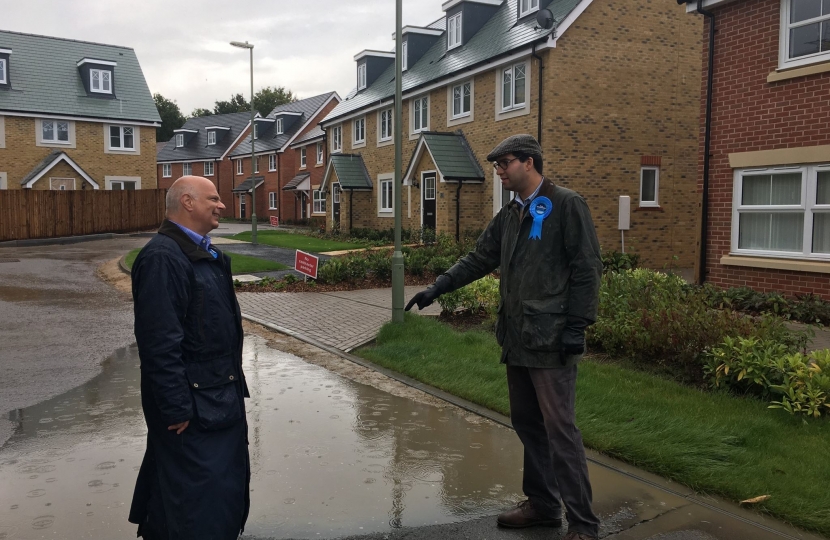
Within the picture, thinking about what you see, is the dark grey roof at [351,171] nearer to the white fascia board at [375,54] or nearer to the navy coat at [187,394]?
the white fascia board at [375,54]

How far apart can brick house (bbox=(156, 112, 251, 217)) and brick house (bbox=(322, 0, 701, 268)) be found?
35.9 metres

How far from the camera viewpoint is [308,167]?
4688 centimetres

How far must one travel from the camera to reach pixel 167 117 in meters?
79.9

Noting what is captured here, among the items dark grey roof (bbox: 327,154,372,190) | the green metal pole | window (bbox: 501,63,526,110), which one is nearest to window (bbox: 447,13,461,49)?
window (bbox: 501,63,526,110)

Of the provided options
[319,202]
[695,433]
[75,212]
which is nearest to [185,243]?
[695,433]

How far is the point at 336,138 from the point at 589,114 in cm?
1893

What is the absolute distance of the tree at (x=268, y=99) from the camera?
7562cm

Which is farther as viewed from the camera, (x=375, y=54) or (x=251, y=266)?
(x=375, y=54)

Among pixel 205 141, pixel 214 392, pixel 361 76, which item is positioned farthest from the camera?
pixel 205 141

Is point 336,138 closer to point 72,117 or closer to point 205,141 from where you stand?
point 72,117

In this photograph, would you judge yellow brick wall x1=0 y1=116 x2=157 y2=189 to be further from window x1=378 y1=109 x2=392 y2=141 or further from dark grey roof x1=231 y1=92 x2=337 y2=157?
window x1=378 y1=109 x2=392 y2=141

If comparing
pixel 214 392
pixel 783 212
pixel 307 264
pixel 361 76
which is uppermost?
pixel 361 76

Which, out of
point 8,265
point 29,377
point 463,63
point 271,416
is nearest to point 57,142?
point 8,265

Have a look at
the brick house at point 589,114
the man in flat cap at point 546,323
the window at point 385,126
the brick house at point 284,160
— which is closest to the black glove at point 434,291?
the man in flat cap at point 546,323
